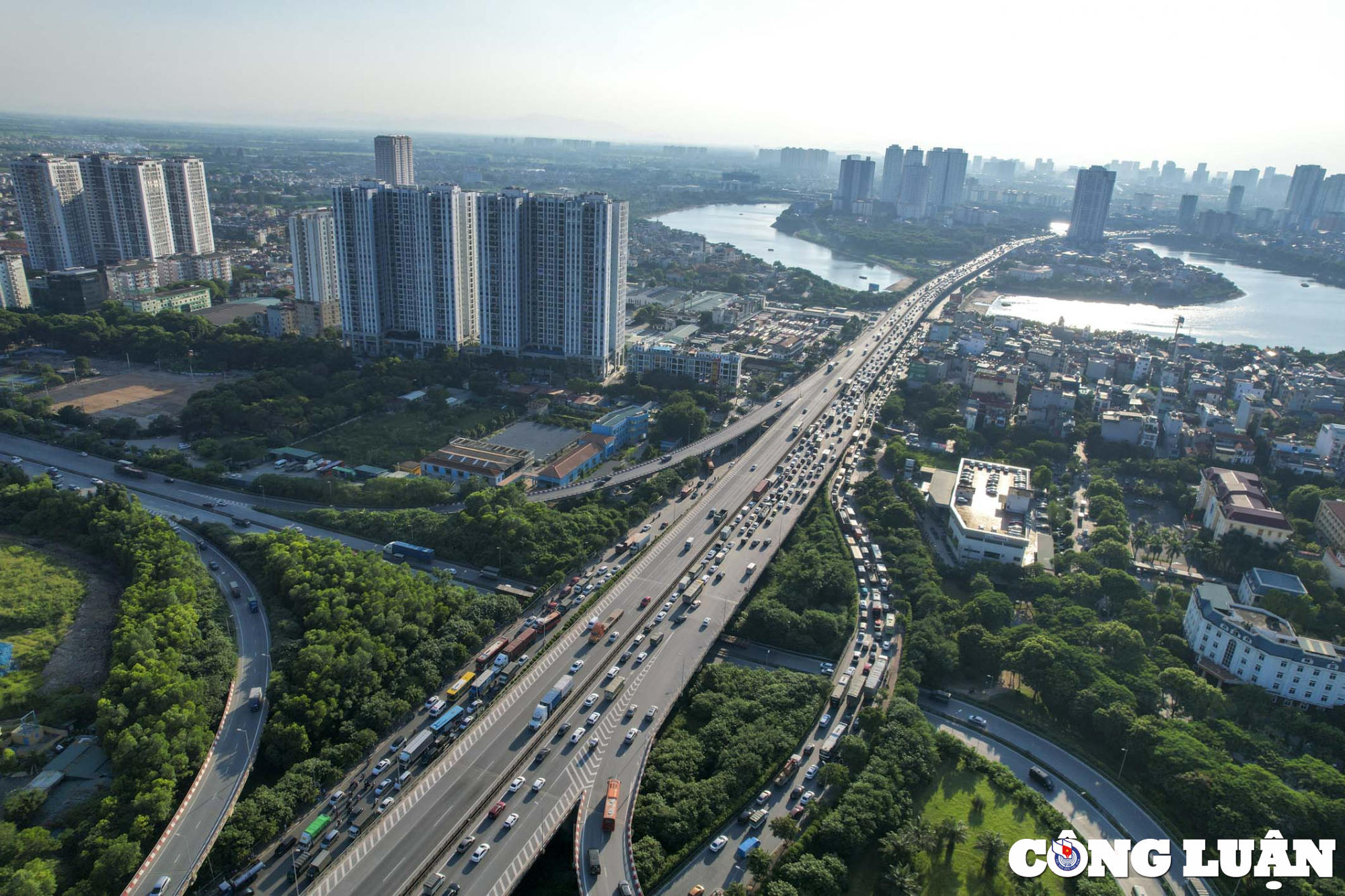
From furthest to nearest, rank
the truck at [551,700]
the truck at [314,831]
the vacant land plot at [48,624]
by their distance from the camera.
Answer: the vacant land plot at [48,624] < the truck at [551,700] < the truck at [314,831]

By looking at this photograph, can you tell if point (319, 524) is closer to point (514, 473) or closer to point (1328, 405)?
point (514, 473)

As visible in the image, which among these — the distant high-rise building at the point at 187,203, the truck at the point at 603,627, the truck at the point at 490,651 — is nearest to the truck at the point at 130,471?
the truck at the point at 490,651

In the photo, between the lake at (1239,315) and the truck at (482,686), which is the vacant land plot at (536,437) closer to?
the truck at (482,686)

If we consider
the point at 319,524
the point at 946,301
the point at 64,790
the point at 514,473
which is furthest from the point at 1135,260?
the point at 64,790

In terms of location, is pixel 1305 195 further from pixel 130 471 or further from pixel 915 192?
pixel 130 471

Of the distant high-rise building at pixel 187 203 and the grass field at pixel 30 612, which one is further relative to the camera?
the distant high-rise building at pixel 187 203

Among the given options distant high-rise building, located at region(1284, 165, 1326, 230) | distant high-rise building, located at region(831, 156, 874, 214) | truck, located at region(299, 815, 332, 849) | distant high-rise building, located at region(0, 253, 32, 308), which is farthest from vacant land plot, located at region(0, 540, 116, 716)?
distant high-rise building, located at region(1284, 165, 1326, 230)
